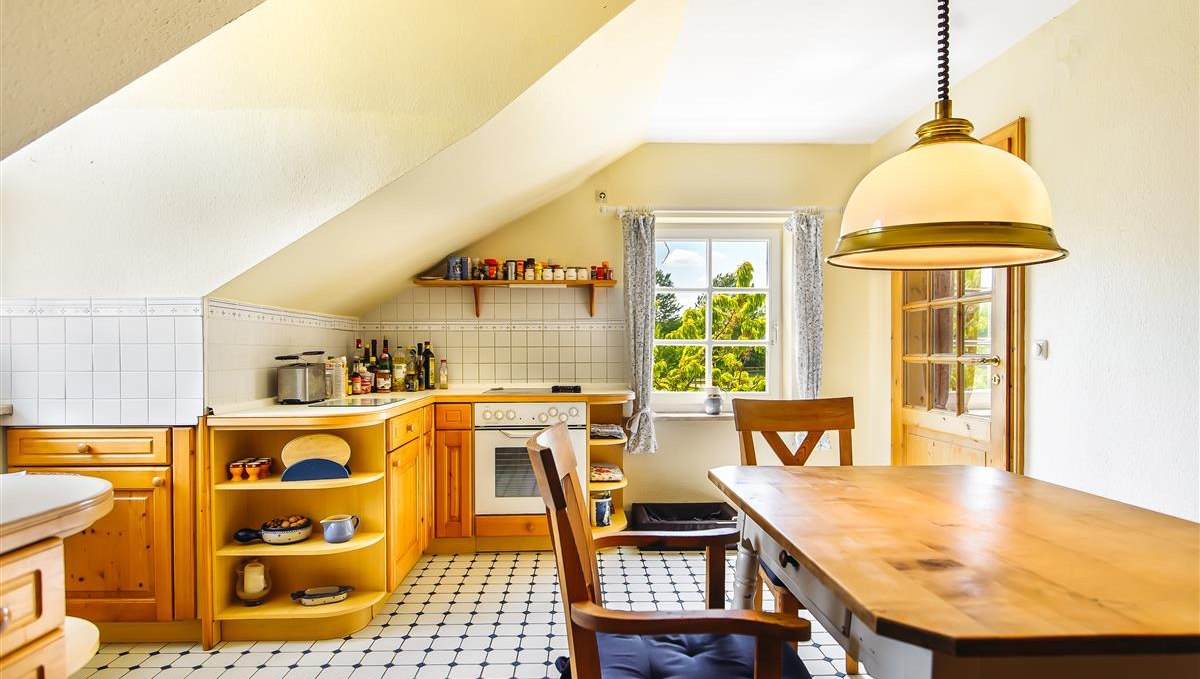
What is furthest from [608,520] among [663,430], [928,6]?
[928,6]

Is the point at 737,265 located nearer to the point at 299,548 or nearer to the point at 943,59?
the point at 943,59

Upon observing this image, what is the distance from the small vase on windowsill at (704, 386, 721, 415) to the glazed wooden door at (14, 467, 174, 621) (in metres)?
2.73

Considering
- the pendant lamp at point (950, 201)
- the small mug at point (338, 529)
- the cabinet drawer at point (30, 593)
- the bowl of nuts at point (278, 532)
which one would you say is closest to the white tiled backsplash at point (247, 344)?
the bowl of nuts at point (278, 532)

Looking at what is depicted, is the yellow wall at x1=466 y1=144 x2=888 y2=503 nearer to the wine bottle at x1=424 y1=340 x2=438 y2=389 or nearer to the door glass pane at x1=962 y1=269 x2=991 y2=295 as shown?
the wine bottle at x1=424 y1=340 x2=438 y2=389

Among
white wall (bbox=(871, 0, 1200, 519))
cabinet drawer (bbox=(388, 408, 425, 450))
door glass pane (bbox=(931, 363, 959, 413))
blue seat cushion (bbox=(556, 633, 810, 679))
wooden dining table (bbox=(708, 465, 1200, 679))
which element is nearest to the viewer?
wooden dining table (bbox=(708, 465, 1200, 679))

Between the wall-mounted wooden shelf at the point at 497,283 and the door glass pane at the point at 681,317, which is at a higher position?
the wall-mounted wooden shelf at the point at 497,283

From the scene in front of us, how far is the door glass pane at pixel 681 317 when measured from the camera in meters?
3.84

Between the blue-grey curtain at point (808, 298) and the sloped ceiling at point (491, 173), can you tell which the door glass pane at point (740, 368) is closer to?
the blue-grey curtain at point (808, 298)

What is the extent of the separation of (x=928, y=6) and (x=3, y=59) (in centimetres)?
261

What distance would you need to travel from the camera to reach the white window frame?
3.82m

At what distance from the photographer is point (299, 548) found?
228 cm

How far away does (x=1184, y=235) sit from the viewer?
183 centimetres

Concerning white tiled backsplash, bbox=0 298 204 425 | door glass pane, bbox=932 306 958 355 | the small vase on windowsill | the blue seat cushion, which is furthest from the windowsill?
white tiled backsplash, bbox=0 298 204 425

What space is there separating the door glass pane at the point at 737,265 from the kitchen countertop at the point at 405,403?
0.98 meters
